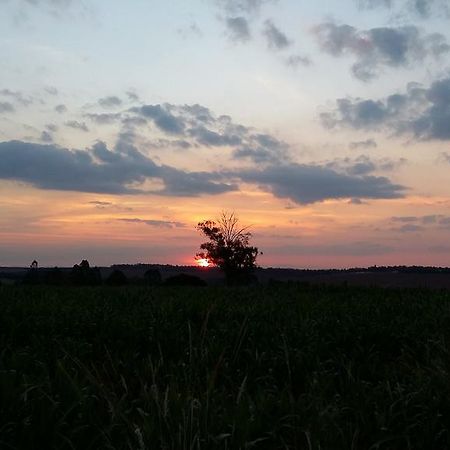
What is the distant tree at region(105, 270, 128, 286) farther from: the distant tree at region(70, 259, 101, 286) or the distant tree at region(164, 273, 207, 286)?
the distant tree at region(164, 273, 207, 286)

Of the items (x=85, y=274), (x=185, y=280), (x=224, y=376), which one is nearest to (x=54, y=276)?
(x=85, y=274)

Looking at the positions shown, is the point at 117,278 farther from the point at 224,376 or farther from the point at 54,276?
the point at 224,376

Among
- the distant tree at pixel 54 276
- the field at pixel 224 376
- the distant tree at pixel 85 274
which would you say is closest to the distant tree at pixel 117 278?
the distant tree at pixel 85 274

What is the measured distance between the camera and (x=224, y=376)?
823 centimetres

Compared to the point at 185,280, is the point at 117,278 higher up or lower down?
higher up

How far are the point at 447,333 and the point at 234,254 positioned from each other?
45919 mm

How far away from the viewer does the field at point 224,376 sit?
5.75 metres

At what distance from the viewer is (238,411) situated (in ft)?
19.4

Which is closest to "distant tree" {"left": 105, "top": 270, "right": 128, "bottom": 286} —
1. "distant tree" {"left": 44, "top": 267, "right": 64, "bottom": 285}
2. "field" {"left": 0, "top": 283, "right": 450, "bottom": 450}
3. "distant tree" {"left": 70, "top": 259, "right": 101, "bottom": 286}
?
"distant tree" {"left": 70, "top": 259, "right": 101, "bottom": 286}

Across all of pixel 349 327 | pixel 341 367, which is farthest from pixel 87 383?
pixel 349 327

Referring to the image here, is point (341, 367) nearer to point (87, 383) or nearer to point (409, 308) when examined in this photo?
point (87, 383)

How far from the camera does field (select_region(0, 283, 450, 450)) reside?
18.9 ft

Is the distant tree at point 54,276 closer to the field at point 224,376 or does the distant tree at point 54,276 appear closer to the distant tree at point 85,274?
the distant tree at point 85,274

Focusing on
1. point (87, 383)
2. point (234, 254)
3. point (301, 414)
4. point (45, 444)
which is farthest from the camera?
point (234, 254)
